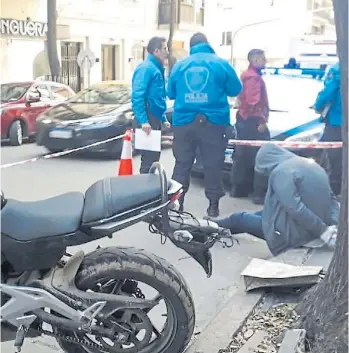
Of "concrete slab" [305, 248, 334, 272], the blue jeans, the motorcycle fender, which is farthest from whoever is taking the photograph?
the blue jeans

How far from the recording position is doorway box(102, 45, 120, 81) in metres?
27.5

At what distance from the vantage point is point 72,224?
3006 millimetres

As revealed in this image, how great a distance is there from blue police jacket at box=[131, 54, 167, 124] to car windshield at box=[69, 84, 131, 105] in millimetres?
4765

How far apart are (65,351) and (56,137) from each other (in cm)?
777

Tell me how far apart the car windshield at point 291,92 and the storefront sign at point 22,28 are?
1298cm

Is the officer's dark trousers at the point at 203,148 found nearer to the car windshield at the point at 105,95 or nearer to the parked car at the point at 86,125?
the parked car at the point at 86,125

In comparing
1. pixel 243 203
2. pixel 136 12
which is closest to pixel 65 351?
pixel 243 203

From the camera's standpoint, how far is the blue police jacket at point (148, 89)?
6.81m

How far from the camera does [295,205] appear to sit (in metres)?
4.75

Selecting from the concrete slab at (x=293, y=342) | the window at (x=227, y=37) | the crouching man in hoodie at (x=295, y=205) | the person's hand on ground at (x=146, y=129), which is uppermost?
the window at (x=227, y=37)

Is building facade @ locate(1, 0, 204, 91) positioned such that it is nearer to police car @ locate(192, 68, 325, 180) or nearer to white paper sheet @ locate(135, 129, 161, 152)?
police car @ locate(192, 68, 325, 180)

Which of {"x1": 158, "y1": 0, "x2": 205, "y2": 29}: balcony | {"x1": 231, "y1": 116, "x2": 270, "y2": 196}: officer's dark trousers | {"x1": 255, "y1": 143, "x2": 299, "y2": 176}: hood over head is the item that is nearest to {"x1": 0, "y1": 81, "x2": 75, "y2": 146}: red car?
{"x1": 231, "y1": 116, "x2": 270, "y2": 196}: officer's dark trousers

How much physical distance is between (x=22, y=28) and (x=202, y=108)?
53.3ft

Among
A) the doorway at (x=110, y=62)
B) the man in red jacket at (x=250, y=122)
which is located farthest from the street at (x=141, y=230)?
the doorway at (x=110, y=62)
